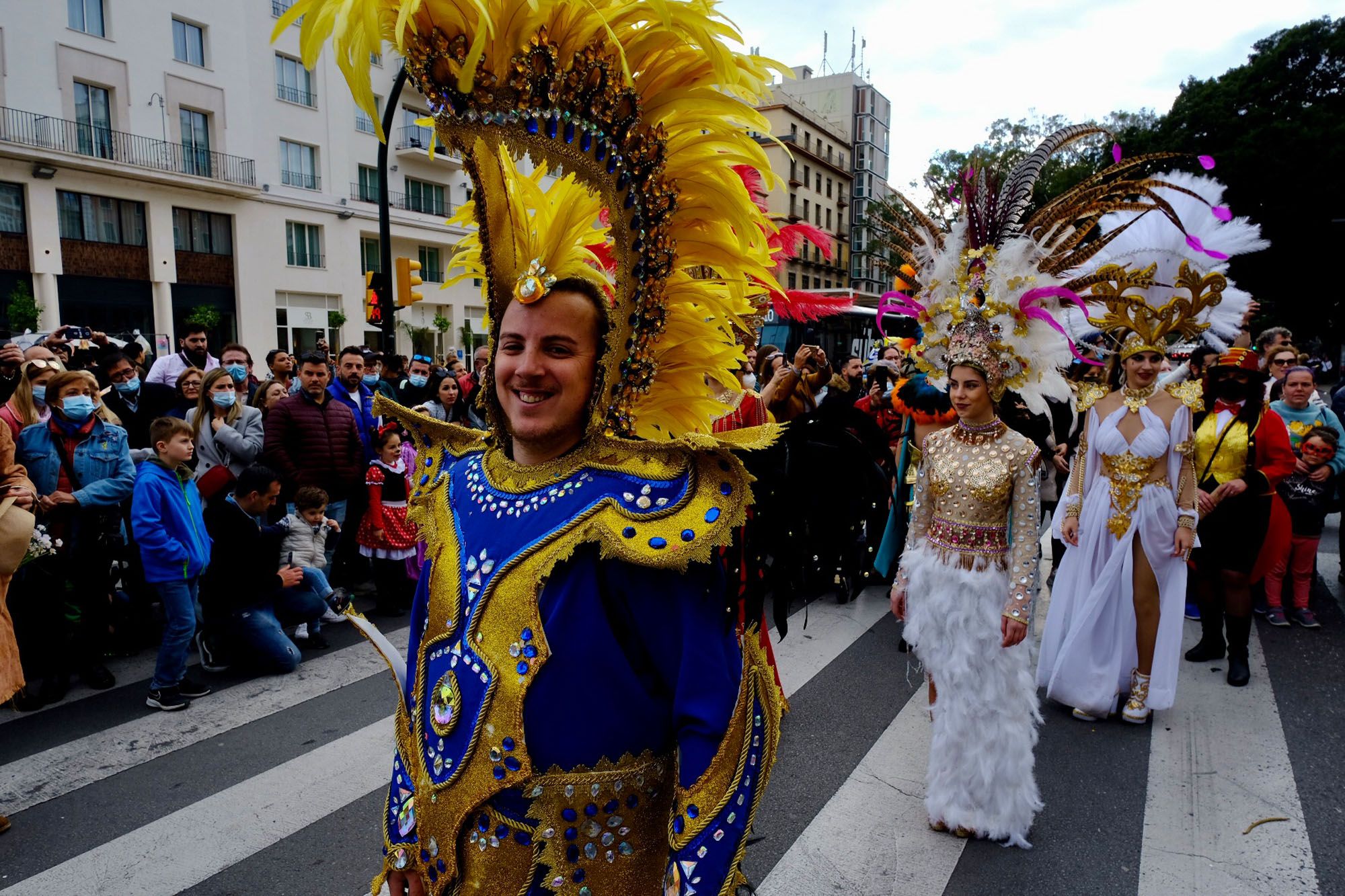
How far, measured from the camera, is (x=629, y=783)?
1.65 m

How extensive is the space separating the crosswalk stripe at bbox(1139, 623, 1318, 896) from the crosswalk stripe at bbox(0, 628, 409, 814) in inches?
170

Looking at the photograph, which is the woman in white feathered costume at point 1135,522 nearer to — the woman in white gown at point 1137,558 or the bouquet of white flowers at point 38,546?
the woman in white gown at point 1137,558

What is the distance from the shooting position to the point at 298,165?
29500mm

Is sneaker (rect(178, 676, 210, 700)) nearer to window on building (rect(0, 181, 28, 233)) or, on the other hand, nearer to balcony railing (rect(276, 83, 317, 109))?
window on building (rect(0, 181, 28, 233))

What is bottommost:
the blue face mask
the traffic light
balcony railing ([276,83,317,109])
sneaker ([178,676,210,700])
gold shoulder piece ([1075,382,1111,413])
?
sneaker ([178,676,210,700])

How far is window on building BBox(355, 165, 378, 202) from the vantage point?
1238 inches

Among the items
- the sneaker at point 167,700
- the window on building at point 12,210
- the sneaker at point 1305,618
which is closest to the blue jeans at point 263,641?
the sneaker at point 167,700

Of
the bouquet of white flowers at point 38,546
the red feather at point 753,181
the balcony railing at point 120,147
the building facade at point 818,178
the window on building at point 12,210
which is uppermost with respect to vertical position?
the building facade at point 818,178

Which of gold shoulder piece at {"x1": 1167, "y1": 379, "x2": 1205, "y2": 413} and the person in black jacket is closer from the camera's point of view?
gold shoulder piece at {"x1": 1167, "y1": 379, "x2": 1205, "y2": 413}

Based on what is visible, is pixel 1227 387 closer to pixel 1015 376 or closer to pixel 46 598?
pixel 1015 376

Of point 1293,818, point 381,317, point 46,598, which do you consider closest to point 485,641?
point 1293,818

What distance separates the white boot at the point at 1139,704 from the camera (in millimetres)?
4910

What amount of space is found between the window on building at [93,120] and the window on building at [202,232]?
2668 mm

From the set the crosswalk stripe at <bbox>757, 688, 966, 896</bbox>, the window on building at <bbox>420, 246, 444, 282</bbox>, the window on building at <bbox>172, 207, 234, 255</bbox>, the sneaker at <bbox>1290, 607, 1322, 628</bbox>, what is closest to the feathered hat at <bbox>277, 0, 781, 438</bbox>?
the crosswalk stripe at <bbox>757, 688, 966, 896</bbox>
